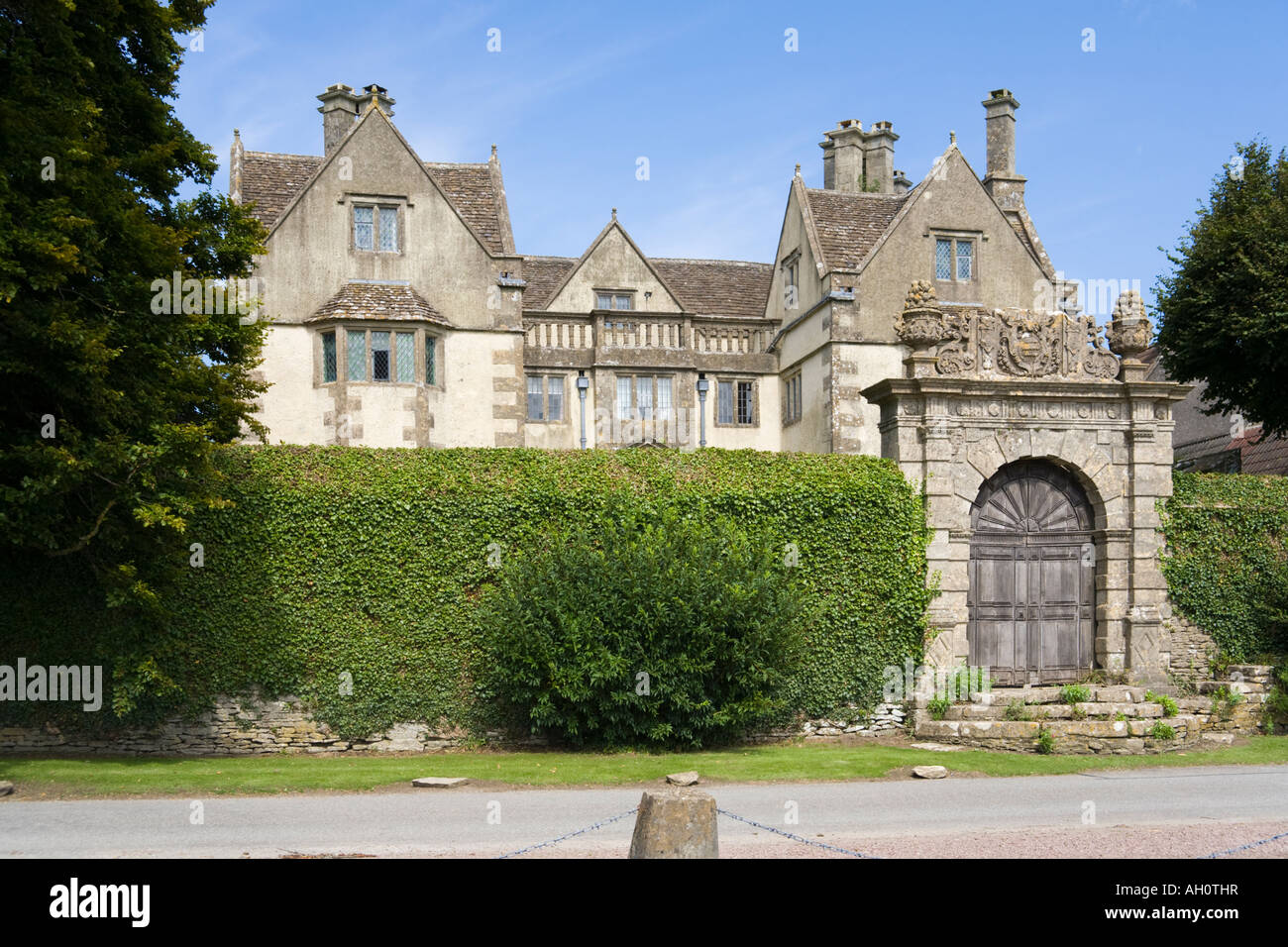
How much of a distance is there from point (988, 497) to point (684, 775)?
869 cm

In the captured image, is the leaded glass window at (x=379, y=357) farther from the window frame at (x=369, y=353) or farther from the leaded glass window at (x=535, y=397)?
the leaded glass window at (x=535, y=397)

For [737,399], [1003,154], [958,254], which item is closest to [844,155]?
[1003,154]

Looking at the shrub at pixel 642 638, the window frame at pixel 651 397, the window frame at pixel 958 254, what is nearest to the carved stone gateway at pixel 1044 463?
the shrub at pixel 642 638

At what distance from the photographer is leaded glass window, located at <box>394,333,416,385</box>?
27.5 metres

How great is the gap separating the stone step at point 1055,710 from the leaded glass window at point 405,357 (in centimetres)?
1554

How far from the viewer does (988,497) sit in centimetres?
1964

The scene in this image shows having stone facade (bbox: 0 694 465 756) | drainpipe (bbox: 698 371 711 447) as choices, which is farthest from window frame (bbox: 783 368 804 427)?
stone facade (bbox: 0 694 465 756)

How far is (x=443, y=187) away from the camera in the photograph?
30031 mm

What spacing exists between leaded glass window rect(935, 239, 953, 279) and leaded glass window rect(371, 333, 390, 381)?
1506 cm

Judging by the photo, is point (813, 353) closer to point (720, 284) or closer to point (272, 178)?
point (720, 284)
